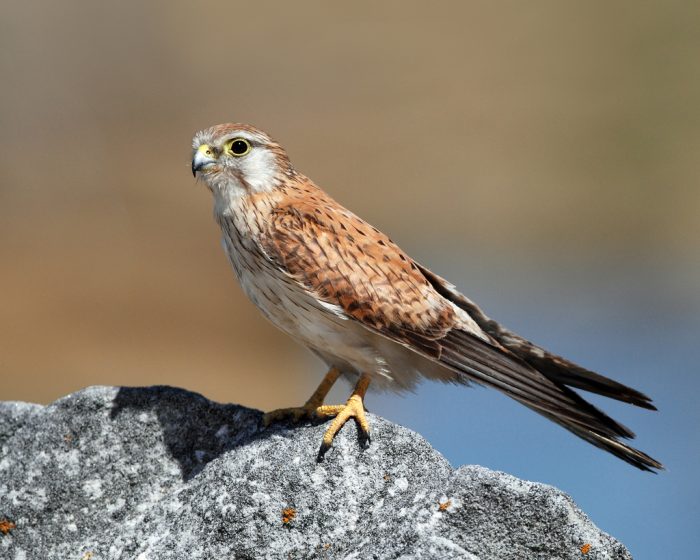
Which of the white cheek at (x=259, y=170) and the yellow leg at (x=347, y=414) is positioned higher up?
the white cheek at (x=259, y=170)

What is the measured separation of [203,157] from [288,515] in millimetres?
1476

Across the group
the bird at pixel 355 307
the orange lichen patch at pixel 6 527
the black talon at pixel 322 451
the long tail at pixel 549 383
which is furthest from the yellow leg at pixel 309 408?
the orange lichen patch at pixel 6 527

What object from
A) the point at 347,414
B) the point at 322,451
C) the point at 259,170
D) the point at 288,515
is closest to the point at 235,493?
the point at 288,515

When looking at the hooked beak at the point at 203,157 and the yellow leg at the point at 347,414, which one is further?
the hooked beak at the point at 203,157

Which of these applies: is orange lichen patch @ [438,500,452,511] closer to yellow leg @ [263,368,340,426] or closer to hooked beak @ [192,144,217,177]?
yellow leg @ [263,368,340,426]

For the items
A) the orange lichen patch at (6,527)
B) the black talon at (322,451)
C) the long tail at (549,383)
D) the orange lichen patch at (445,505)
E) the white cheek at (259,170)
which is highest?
the white cheek at (259,170)

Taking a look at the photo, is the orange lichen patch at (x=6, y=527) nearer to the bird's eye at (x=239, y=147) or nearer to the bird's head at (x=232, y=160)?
the bird's head at (x=232, y=160)

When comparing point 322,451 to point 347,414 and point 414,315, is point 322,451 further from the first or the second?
point 414,315

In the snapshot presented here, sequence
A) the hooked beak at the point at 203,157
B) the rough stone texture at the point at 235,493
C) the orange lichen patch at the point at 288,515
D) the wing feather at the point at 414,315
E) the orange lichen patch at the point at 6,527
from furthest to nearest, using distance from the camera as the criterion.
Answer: the hooked beak at the point at 203,157
the wing feather at the point at 414,315
the orange lichen patch at the point at 6,527
the orange lichen patch at the point at 288,515
the rough stone texture at the point at 235,493

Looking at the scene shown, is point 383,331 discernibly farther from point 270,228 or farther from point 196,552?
point 196,552

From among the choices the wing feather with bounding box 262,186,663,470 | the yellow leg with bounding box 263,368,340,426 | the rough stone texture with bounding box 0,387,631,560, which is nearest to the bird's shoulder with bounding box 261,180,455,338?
the wing feather with bounding box 262,186,663,470

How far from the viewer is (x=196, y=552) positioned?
2557mm

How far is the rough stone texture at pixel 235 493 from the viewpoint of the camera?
236 cm

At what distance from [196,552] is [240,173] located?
4.88 feet
